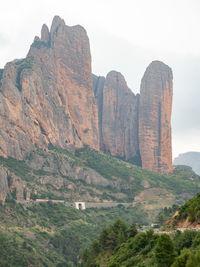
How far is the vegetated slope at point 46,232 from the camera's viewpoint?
195 ft

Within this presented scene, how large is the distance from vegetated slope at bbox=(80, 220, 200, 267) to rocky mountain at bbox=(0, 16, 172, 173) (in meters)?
54.0

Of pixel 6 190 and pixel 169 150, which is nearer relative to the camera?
pixel 6 190

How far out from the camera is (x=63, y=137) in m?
125

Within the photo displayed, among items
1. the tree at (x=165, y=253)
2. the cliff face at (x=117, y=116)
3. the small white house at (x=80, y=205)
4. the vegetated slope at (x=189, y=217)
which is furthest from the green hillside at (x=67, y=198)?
the tree at (x=165, y=253)

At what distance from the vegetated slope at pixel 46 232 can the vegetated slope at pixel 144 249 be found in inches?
473

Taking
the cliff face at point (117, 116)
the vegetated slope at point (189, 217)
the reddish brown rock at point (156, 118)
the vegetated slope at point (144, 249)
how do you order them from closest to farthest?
the vegetated slope at point (144, 249)
the vegetated slope at point (189, 217)
the reddish brown rock at point (156, 118)
the cliff face at point (117, 116)

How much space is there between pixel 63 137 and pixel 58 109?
8.94 m

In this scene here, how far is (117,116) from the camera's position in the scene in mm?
167500

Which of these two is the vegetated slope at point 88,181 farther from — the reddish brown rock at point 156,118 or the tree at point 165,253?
the tree at point 165,253

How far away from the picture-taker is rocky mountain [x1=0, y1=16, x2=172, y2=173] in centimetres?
10781

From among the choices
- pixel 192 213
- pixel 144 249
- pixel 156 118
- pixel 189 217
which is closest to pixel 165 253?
pixel 144 249

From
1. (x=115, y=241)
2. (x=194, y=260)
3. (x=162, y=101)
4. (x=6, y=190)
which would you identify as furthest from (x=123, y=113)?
(x=194, y=260)

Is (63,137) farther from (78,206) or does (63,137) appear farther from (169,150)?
(169,150)

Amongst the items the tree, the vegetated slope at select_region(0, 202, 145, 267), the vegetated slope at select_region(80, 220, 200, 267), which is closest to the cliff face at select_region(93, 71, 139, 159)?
the vegetated slope at select_region(0, 202, 145, 267)
